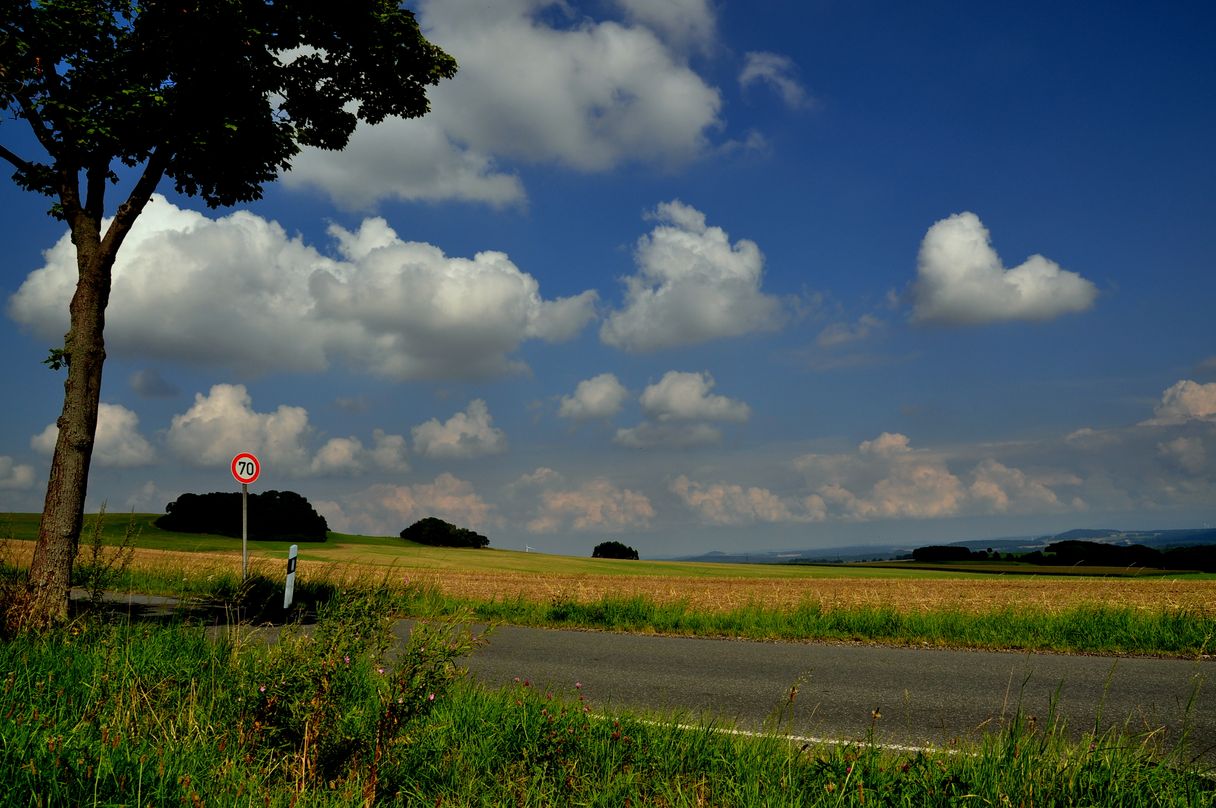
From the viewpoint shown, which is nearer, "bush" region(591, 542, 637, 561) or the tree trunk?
the tree trunk

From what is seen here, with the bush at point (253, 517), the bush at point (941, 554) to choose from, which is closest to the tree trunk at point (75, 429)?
the bush at point (253, 517)

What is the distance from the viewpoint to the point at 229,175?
49.1 ft

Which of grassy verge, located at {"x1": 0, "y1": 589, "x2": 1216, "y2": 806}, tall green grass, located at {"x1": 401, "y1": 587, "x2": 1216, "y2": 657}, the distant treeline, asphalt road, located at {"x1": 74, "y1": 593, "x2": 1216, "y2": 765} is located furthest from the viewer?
the distant treeline

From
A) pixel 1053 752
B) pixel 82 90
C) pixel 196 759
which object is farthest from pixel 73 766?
pixel 82 90

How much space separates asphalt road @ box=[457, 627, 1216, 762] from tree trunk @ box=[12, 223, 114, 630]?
681 centimetres

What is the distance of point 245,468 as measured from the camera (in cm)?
2055

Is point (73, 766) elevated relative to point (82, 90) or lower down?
lower down

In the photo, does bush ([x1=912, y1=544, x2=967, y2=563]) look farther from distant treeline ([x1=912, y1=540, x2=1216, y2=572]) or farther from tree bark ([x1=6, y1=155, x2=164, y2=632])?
tree bark ([x1=6, y1=155, x2=164, y2=632])

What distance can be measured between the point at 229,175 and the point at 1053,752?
1631 centimetres

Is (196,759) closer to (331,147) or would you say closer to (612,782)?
(612,782)

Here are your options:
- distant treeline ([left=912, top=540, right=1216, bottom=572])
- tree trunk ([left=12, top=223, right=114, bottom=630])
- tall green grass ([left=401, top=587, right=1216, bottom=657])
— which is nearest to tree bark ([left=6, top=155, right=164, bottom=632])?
tree trunk ([left=12, top=223, right=114, bottom=630])

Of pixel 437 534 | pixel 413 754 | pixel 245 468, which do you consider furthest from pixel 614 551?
pixel 413 754

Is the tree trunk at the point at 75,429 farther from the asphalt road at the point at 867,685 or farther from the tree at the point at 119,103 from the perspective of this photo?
the asphalt road at the point at 867,685

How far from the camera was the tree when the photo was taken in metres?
11.8
